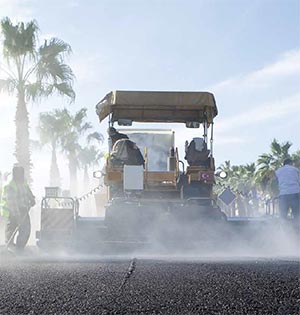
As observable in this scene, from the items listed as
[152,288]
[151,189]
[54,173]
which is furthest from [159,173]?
[54,173]

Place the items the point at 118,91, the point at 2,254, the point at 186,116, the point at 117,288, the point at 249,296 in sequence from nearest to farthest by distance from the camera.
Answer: the point at 249,296, the point at 117,288, the point at 2,254, the point at 118,91, the point at 186,116

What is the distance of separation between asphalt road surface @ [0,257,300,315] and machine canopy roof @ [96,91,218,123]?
4004 millimetres

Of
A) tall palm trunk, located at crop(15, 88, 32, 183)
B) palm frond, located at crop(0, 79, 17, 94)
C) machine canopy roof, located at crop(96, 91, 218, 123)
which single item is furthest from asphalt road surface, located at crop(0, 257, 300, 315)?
palm frond, located at crop(0, 79, 17, 94)

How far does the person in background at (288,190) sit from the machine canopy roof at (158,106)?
5.32 ft

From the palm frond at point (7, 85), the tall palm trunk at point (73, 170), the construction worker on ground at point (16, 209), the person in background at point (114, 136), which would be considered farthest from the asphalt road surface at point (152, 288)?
the tall palm trunk at point (73, 170)

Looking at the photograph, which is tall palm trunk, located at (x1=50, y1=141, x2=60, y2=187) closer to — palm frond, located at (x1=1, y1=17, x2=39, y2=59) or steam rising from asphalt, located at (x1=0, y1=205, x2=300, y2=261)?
palm frond, located at (x1=1, y1=17, x2=39, y2=59)

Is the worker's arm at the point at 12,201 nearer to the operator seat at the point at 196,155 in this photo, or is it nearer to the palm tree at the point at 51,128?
the operator seat at the point at 196,155

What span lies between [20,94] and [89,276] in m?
16.0

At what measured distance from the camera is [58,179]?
35.3 m

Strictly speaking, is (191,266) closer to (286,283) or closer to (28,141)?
(286,283)

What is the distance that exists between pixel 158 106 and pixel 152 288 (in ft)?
19.5

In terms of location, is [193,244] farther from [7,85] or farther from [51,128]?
[51,128]

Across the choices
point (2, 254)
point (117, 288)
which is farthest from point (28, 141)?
point (117, 288)

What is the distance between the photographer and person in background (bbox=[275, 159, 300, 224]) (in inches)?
432
